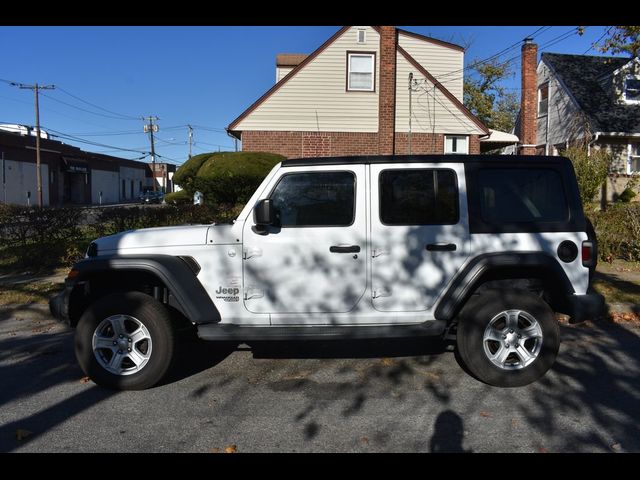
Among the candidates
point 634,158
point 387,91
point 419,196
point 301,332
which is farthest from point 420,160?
point 634,158

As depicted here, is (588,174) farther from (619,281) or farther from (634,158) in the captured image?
(634,158)

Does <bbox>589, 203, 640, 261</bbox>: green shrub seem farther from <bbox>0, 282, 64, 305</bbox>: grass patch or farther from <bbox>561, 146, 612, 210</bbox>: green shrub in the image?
<bbox>0, 282, 64, 305</bbox>: grass patch

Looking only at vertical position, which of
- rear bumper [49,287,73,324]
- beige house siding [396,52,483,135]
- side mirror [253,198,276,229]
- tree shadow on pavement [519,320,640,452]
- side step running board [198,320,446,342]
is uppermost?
beige house siding [396,52,483,135]

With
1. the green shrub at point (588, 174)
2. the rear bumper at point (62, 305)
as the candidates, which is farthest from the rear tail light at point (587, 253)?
the green shrub at point (588, 174)

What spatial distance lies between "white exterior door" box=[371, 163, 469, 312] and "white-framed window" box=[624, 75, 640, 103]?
2322 cm

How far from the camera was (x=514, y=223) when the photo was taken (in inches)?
188

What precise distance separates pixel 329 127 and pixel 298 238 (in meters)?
14.4

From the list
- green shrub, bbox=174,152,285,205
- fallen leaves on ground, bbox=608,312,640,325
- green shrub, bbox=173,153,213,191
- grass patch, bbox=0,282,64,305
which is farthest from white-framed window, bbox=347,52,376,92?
fallen leaves on ground, bbox=608,312,640,325

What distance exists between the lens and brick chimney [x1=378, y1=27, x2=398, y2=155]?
17.4 metres

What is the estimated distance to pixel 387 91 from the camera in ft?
57.6

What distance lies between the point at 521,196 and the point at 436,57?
18.5 m

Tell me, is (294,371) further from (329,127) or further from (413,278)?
(329,127)

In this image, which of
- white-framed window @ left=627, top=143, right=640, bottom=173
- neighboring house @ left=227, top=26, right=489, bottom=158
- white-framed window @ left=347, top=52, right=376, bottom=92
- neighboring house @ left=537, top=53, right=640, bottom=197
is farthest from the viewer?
white-framed window @ left=627, top=143, right=640, bottom=173

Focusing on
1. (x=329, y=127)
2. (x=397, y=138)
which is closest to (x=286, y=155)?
(x=329, y=127)
